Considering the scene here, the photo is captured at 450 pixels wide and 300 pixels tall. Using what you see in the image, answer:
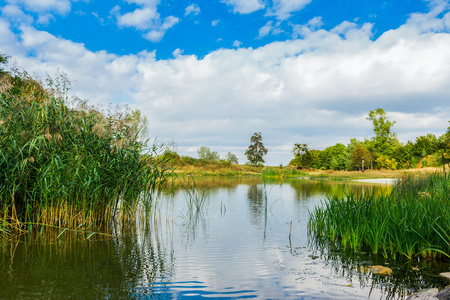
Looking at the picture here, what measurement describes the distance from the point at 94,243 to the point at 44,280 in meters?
→ 2.00

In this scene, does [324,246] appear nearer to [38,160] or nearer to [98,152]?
[98,152]

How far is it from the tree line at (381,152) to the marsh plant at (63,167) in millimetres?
36132

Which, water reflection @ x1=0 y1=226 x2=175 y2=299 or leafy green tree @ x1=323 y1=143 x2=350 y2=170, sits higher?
leafy green tree @ x1=323 y1=143 x2=350 y2=170

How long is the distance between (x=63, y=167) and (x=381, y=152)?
2102 inches

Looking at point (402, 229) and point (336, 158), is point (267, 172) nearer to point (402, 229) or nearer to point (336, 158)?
point (336, 158)

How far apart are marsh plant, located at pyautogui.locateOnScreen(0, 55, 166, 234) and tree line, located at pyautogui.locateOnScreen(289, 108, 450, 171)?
36.1 m

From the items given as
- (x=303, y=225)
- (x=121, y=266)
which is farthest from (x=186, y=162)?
(x=121, y=266)

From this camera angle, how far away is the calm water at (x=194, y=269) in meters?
4.32

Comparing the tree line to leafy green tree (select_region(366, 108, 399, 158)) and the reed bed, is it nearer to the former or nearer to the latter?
leafy green tree (select_region(366, 108, 399, 158))

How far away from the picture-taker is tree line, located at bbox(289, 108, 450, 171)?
4303 cm

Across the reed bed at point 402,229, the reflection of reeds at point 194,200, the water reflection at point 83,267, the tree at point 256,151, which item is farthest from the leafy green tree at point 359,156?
the water reflection at point 83,267

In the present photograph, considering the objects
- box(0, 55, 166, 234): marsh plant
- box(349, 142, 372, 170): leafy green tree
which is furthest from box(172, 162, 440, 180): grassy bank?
box(0, 55, 166, 234): marsh plant

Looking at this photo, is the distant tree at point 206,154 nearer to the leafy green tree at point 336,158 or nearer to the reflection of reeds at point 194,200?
the leafy green tree at point 336,158

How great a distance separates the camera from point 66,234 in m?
7.17
